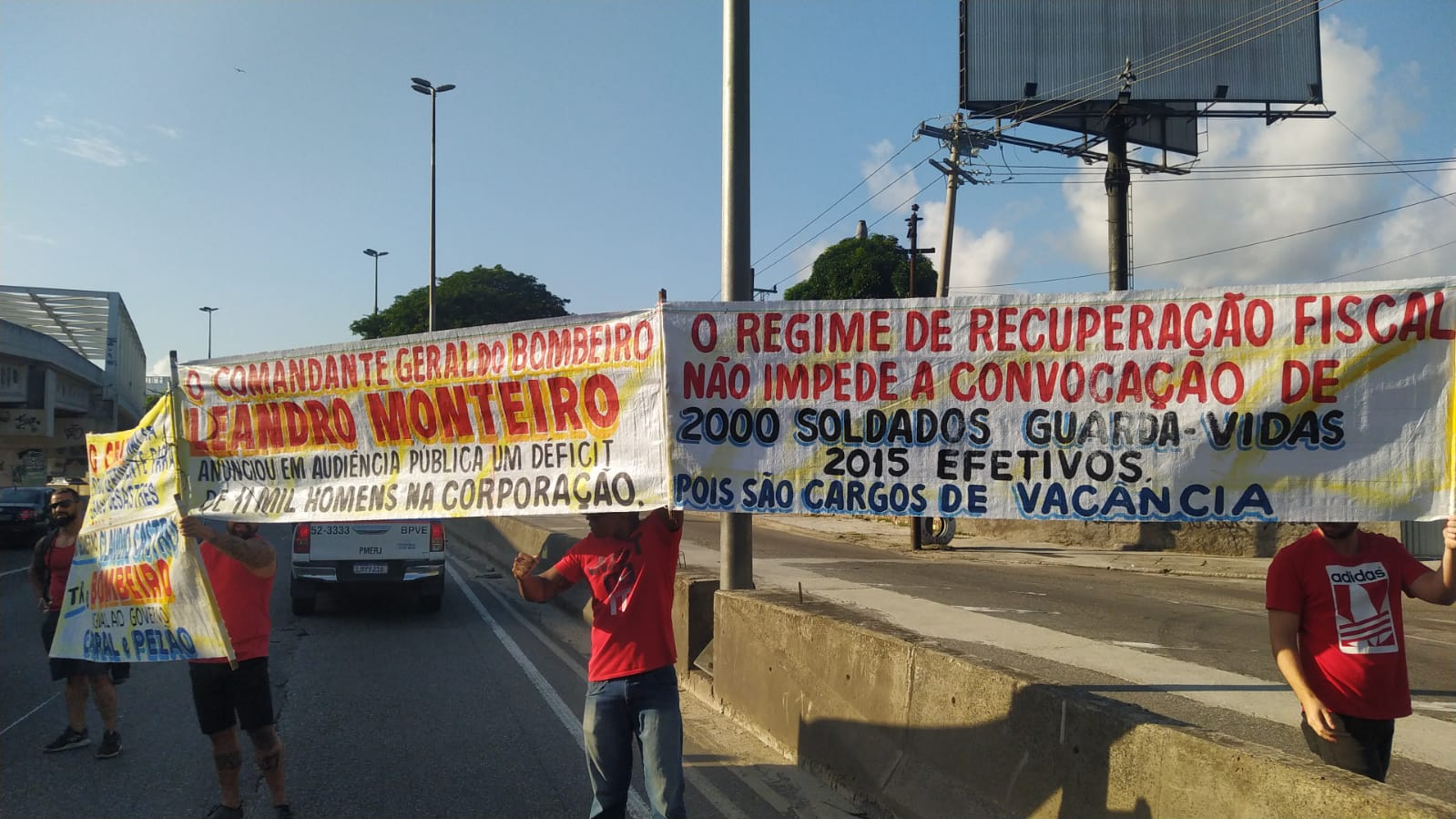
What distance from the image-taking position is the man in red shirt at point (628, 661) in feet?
13.8

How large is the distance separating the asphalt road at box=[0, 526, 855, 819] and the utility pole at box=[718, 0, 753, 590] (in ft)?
3.91

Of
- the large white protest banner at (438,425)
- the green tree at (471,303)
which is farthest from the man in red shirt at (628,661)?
the green tree at (471,303)

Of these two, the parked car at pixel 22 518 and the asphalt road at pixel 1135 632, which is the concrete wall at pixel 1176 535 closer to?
the asphalt road at pixel 1135 632

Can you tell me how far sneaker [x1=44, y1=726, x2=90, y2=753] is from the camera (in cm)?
669

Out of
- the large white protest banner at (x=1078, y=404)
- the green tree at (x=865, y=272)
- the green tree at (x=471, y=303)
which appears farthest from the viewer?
the green tree at (x=471, y=303)

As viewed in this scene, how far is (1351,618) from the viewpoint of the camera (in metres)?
3.66

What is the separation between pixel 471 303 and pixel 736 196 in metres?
52.9

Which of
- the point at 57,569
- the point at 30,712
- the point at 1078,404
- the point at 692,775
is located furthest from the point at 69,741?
the point at 1078,404

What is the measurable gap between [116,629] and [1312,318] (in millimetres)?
5797

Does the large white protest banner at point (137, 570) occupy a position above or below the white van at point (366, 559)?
above

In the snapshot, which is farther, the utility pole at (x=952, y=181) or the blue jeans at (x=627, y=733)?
the utility pole at (x=952, y=181)

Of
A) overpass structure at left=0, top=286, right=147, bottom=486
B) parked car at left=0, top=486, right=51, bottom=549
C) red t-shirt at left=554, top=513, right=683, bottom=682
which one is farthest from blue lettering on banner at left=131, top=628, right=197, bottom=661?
overpass structure at left=0, top=286, right=147, bottom=486

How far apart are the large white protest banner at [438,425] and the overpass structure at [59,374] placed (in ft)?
88.8

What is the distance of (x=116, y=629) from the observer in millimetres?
5340
